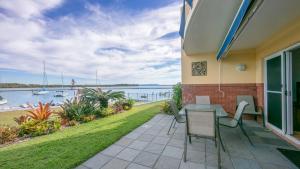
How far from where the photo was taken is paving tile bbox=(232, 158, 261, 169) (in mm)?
2055

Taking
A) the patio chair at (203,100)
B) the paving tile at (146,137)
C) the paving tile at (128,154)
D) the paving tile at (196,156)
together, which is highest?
the patio chair at (203,100)

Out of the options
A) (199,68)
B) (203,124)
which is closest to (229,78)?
(199,68)

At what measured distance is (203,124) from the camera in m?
2.24

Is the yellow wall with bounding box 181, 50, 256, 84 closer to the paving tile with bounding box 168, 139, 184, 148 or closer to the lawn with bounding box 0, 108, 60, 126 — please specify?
the paving tile with bounding box 168, 139, 184, 148

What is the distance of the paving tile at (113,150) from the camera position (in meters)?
2.54

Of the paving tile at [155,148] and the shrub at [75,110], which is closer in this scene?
the paving tile at [155,148]

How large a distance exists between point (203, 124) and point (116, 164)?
1571 millimetres

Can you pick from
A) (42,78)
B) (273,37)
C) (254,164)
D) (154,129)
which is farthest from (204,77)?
(42,78)

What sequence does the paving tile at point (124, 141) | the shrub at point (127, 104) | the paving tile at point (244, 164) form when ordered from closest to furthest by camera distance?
the paving tile at point (244, 164), the paving tile at point (124, 141), the shrub at point (127, 104)

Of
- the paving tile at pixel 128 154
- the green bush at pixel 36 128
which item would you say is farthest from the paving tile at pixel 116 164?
the green bush at pixel 36 128

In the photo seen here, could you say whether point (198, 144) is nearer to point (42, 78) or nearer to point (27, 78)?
point (42, 78)

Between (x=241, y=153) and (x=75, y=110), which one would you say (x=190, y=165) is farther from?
(x=75, y=110)

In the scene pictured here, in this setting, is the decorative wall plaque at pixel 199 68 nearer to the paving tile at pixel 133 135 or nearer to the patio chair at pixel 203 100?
the patio chair at pixel 203 100

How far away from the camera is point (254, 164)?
6.96 ft
